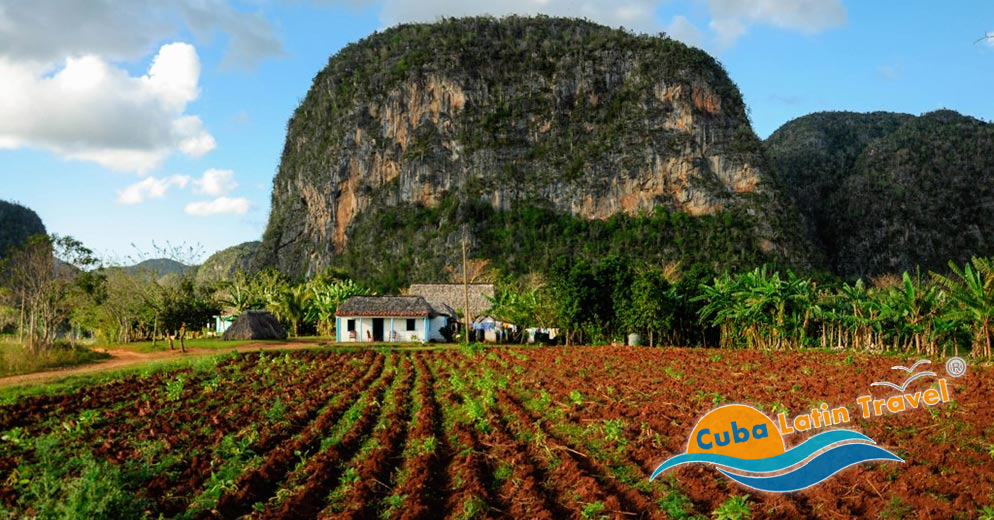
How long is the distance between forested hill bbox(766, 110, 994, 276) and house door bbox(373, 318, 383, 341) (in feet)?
238

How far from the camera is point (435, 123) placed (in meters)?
111

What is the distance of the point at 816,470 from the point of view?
8.30 metres

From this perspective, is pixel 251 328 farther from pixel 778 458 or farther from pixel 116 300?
pixel 778 458

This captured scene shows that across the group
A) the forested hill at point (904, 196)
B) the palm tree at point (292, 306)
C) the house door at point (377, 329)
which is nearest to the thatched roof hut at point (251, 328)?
the house door at point (377, 329)

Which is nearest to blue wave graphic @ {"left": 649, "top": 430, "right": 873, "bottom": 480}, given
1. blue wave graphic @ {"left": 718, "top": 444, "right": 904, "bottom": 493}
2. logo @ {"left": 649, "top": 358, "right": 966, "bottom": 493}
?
logo @ {"left": 649, "top": 358, "right": 966, "bottom": 493}

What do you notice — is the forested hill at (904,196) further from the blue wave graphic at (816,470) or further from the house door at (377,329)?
the blue wave graphic at (816,470)

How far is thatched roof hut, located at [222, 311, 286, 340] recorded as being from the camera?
4015cm

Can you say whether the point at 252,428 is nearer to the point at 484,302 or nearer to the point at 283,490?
the point at 283,490

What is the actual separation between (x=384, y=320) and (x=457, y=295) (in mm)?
14552

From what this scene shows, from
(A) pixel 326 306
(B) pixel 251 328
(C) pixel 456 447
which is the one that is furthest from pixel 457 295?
(C) pixel 456 447

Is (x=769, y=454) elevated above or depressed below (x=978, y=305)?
below

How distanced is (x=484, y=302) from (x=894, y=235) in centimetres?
7113

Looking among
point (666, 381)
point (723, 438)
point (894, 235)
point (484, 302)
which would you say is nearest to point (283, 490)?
point (723, 438)

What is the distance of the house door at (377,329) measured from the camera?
42.5 meters
